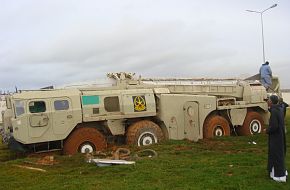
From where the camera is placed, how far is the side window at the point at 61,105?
52.2 feet

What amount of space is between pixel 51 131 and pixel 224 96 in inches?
343

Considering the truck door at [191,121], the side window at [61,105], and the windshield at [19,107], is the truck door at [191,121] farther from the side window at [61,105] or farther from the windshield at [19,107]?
the windshield at [19,107]

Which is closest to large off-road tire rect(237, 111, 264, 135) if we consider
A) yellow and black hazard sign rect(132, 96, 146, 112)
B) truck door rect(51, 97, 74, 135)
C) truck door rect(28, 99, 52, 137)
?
yellow and black hazard sign rect(132, 96, 146, 112)

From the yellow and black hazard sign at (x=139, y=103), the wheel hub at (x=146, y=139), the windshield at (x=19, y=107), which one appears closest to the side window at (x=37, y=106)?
the windshield at (x=19, y=107)

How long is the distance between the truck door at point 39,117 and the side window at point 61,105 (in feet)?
0.87

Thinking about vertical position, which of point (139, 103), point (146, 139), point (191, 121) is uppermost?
point (139, 103)

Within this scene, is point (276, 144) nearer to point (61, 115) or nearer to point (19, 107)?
point (61, 115)

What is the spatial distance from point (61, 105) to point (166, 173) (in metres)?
6.10

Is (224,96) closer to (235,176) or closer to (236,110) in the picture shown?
(236,110)

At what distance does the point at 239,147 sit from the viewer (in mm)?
16406

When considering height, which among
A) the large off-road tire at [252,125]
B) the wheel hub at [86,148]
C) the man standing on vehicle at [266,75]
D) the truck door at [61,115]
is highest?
the man standing on vehicle at [266,75]

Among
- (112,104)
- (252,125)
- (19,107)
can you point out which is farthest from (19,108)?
(252,125)

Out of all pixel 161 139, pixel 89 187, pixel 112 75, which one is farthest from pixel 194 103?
pixel 89 187

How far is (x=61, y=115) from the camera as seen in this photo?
15852 millimetres
